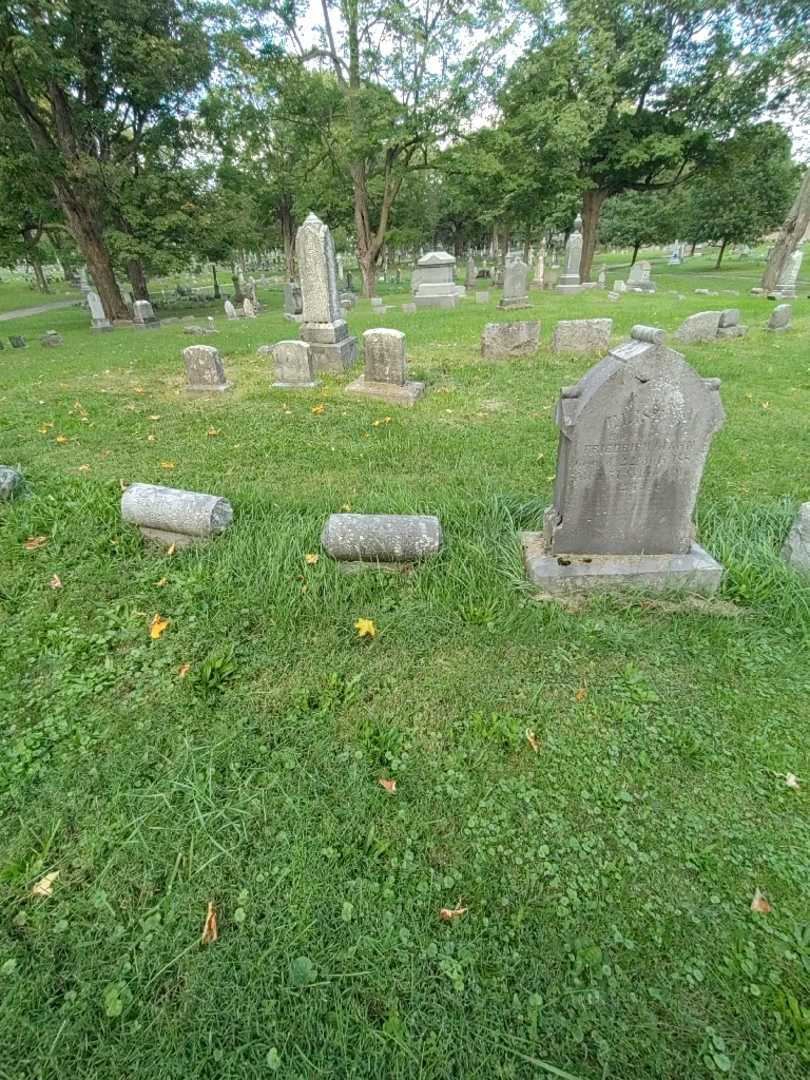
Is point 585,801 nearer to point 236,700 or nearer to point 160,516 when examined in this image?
point 236,700

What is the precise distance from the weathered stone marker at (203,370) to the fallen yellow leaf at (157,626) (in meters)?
6.05

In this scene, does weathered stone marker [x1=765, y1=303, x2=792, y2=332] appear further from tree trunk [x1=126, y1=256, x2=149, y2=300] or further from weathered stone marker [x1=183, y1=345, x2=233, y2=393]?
tree trunk [x1=126, y1=256, x2=149, y2=300]

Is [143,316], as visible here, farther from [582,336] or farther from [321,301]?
[582,336]

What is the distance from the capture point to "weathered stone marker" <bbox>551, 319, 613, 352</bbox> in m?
9.57

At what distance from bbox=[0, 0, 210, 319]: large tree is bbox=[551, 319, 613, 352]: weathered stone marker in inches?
561

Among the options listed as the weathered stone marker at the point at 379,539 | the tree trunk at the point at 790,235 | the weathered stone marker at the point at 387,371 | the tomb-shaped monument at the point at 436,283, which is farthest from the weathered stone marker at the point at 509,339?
the tree trunk at the point at 790,235

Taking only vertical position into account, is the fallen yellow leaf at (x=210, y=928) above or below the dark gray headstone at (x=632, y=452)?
below

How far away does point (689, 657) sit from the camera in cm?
284

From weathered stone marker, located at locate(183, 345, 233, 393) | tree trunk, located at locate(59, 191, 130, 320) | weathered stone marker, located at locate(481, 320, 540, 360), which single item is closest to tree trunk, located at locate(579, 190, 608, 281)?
weathered stone marker, located at locate(481, 320, 540, 360)

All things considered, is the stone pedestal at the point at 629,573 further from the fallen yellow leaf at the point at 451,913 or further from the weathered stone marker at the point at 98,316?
the weathered stone marker at the point at 98,316

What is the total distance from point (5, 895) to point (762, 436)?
23.7ft

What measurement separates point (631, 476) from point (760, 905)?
2208 mm

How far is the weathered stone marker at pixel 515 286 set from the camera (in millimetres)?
15805

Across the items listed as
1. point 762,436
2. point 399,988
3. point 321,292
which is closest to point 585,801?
point 399,988
